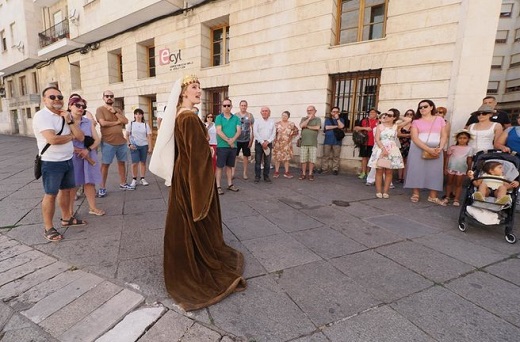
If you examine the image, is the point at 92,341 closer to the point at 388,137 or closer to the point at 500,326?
the point at 500,326

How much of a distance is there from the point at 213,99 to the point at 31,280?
30.3 feet

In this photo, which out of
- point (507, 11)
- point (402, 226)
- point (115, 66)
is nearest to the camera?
point (402, 226)

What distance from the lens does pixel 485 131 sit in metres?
4.69

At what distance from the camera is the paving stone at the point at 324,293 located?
2088mm

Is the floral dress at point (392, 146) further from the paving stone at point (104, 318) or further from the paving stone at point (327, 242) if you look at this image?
the paving stone at point (104, 318)

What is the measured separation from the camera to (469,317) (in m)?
2.06

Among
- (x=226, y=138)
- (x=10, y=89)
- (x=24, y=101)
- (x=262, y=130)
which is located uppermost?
(x=10, y=89)

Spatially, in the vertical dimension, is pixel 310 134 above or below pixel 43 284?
above

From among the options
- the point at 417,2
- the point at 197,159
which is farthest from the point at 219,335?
→ the point at 417,2

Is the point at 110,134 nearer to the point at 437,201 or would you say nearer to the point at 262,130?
the point at 262,130

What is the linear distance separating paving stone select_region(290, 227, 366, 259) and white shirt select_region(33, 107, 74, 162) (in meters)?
3.14

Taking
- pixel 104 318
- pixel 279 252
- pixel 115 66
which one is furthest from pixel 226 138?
pixel 115 66

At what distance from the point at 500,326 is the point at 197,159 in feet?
8.78

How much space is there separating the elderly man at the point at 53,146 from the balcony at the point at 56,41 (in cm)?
1518
